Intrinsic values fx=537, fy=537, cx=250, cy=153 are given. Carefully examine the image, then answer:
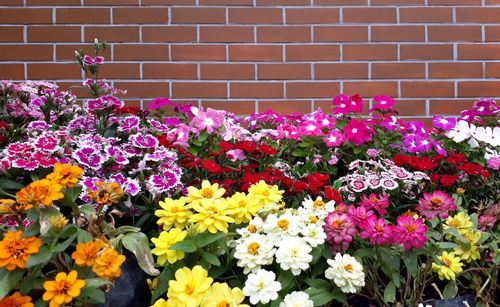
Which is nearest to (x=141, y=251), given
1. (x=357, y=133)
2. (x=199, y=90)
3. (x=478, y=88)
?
Answer: (x=357, y=133)

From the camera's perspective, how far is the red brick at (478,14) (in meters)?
3.25

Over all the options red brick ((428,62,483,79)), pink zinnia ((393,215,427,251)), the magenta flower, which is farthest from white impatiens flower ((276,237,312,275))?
red brick ((428,62,483,79))

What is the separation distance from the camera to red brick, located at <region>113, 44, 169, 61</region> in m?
3.19

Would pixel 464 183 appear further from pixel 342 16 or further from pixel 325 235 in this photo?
pixel 342 16

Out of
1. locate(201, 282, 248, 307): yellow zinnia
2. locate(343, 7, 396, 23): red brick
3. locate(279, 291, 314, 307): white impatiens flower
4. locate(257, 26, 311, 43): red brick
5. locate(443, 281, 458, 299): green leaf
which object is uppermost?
locate(343, 7, 396, 23): red brick

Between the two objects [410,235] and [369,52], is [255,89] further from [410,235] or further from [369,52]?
[410,235]

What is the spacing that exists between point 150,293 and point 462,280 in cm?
105

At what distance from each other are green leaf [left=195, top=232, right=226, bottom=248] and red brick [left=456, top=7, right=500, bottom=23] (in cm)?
243

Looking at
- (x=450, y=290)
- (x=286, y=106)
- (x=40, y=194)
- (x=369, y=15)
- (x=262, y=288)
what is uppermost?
(x=369, y=15)

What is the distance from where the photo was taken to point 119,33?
318cm

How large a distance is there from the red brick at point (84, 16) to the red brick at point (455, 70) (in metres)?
1.97

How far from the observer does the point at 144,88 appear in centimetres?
320

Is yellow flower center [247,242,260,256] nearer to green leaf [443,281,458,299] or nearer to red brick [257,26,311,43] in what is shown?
green leaf [443,281,458,299]

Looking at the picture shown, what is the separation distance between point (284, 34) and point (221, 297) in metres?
2.13
